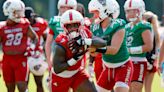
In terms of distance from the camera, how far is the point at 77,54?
887 cm

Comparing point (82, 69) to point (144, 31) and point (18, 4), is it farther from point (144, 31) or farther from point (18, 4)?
point (18, 4)

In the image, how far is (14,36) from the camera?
11.1 metres

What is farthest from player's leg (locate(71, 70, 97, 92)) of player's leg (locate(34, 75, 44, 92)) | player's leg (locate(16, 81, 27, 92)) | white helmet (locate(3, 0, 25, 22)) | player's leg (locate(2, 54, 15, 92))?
player's leg (locate(34, 75, 44, 92))

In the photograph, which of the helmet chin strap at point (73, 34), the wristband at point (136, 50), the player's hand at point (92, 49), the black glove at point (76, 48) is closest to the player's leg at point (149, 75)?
the wristband at point (136, 50)

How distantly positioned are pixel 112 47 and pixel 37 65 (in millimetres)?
3549

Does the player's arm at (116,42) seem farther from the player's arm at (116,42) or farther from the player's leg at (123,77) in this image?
the player's leg at (123,77)

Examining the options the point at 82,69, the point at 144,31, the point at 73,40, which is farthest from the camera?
the point at 144,31

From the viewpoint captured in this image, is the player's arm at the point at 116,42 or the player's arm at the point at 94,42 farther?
the player's arm at the point at 116,42

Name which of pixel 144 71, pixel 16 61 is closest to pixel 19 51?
pixel 16 61

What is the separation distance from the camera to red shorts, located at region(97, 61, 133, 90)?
9.30 meters

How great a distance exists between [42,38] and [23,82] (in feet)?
6.14

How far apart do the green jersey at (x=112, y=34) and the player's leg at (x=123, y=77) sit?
0.10 m

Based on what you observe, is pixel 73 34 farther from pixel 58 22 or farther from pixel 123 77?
pixel 58 22

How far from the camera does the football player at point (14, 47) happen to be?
11.0 metres
